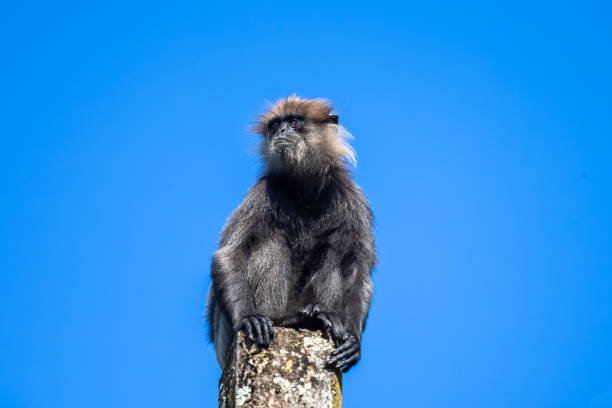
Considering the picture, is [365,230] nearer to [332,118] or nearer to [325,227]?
[325,227]

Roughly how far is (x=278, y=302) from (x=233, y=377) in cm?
169

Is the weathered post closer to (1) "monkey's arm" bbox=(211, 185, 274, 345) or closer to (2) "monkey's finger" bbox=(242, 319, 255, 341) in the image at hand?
(2) "monkey's finger" bbox=(242, 319, 255, 341)

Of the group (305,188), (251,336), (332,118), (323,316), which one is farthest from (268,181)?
(251,336)

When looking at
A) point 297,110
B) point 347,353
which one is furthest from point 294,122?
point 347,353

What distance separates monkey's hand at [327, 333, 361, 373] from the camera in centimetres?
464

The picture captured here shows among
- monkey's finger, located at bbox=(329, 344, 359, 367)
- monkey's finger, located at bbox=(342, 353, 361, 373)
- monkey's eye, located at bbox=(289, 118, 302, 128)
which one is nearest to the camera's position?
monkey's finger, located at bbox=(329, 344, 359, 367)

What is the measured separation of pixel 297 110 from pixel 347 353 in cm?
344

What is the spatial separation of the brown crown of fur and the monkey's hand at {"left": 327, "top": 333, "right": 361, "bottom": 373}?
3.04 meters

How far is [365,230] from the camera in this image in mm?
6652

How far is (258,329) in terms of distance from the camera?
15.5 feet

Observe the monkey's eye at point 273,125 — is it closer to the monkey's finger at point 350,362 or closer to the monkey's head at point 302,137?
the monkey's head at point 302,137

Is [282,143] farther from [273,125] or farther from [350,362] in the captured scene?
[350,362]

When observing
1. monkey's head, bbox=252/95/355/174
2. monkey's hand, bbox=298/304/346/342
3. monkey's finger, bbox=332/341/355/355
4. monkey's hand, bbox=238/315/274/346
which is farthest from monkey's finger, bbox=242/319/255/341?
monkey's head, bbox=252/95/355/174

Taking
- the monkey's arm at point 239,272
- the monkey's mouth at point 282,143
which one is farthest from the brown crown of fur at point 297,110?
the monkey's arm at point 239,272
